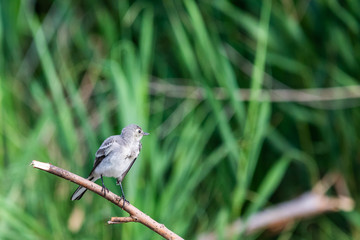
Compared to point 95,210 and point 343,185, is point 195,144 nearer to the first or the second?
point 95,210

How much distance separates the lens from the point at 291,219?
2518 millimetres

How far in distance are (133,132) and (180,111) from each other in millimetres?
1611

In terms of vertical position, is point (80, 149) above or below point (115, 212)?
above

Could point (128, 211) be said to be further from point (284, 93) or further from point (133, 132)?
point (284, 93)

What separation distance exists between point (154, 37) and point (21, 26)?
65 cm

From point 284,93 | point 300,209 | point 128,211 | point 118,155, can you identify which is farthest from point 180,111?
point 128,211

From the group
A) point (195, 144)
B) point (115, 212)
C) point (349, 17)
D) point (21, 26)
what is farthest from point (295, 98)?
point (21, 26)

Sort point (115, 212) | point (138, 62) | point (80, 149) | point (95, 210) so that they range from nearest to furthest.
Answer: point (115, 212)
point (95, 210)
point (138, 62)
point (80, 149)

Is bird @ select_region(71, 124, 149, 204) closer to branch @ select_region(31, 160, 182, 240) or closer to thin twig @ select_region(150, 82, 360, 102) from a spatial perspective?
branch @ select_region(31, 160, 182, 240)

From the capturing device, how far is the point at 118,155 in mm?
857

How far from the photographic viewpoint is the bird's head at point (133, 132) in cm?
79

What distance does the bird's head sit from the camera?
2.60 feet

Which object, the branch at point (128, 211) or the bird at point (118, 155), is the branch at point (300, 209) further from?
the branch at point (128, 211)

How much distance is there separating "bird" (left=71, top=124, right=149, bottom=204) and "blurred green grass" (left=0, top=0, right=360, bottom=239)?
0.73 metres
